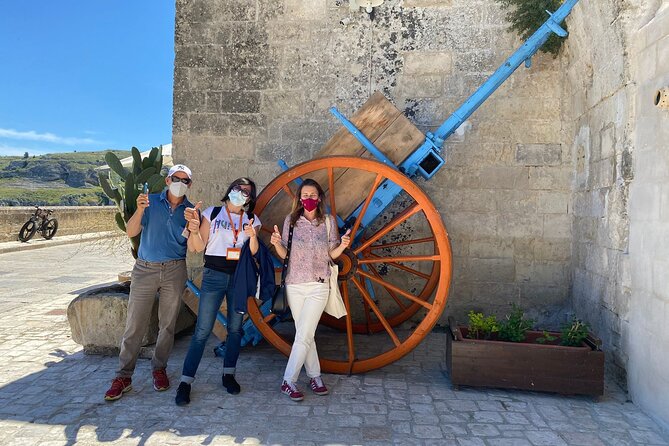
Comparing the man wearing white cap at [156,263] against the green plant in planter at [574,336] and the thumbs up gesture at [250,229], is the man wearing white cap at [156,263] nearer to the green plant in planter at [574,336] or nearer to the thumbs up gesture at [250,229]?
the thumbs up gesture at [250,229]

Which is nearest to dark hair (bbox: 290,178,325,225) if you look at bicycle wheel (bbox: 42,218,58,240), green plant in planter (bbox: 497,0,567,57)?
green plant in planter (bbox: 497,0,567,57)

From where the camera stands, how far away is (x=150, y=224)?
299 cm

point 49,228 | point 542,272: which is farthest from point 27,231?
point 542,272

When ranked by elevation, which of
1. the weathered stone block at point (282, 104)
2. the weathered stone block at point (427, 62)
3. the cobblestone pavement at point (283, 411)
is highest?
the weathered stone block at point (427, 62)

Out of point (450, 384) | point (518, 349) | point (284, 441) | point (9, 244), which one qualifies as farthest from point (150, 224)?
point (9, 244)

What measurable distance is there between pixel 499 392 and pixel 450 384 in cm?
33

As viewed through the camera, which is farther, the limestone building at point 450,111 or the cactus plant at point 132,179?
the limestone building at point 450,111

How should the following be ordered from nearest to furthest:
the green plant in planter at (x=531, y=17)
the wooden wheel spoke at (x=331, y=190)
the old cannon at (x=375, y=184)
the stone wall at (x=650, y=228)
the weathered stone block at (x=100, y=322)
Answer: the stone wall at (x=650, y=228) → the old cannon at (x=375, y=184) → the wooden wheel spoke at (x=331, y=190) → the weathered stone block at (x=100, y=322) → the green plant in planter at (x=531, y=17)

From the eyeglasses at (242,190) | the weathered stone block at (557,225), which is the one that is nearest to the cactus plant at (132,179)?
the eyeglasses at (242,190)

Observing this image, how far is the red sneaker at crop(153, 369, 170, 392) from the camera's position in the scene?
307 cm

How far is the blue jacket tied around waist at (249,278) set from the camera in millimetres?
2896

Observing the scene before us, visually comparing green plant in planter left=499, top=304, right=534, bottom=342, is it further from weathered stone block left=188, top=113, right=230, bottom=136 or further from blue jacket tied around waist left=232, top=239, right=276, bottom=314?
weathered stone block left=188, top=113, right=230, bottom=136

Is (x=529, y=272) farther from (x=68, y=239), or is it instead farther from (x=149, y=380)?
(x=68, y=239)

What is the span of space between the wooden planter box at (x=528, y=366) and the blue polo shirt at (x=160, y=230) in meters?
1.97
